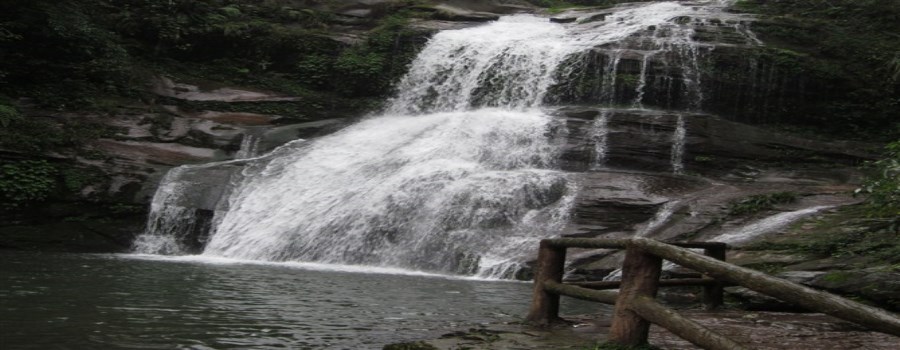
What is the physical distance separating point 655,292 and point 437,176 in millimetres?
10724

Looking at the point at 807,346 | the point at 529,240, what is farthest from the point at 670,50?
the point at 807,346

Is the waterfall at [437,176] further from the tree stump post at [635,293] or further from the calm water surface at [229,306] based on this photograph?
the tree stump post at [635,293]

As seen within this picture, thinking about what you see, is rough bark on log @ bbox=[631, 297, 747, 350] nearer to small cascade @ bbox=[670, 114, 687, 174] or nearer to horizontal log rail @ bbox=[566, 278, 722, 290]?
horizontal log rail @ bbox=[566, 278, 722, 290]

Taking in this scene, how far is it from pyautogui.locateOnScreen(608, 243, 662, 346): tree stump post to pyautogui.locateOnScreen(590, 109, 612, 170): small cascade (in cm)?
1187

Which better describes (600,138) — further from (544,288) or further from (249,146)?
(544,288)

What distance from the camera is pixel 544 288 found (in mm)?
5852

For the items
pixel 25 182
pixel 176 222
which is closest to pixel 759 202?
pixel 176 222

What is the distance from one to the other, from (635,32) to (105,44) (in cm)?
1501

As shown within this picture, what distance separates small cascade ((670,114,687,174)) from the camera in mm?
16562

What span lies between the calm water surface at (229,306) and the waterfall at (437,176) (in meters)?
2.00

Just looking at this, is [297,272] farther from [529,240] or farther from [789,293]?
[789,293]

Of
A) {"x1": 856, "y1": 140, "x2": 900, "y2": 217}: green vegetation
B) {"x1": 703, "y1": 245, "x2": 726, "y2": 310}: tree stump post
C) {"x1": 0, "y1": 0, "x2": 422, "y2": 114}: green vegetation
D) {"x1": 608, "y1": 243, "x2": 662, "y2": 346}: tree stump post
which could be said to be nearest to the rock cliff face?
{"x1": 0, "y1": 0, "x2": 422, "y2": 114}: green vegetation

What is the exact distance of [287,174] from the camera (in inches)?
658

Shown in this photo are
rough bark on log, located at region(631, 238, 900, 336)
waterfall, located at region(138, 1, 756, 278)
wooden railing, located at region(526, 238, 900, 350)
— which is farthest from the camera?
waterfall, located at region(138, 1, 756, 278)
